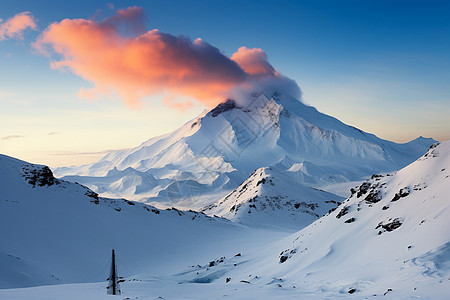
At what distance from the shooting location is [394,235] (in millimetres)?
23922

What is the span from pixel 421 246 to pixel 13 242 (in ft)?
137

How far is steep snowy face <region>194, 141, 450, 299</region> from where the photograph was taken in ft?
58.4

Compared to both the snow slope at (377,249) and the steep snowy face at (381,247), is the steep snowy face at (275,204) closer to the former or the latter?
the snow slope at (377,249)

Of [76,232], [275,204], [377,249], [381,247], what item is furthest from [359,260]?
[275,204]

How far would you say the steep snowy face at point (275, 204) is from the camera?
91312 mm

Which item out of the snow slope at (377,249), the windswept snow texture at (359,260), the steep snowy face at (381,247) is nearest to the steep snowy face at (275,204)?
the windswept snow texture at (359,260)

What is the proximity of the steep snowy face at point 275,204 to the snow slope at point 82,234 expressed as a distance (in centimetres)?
2903

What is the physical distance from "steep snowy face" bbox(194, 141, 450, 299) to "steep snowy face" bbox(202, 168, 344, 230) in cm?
5473

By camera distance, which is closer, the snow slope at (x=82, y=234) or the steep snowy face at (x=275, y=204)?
the snow slope at (x=82, y=234)

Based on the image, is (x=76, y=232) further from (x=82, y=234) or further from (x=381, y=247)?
(x=381, y=247)

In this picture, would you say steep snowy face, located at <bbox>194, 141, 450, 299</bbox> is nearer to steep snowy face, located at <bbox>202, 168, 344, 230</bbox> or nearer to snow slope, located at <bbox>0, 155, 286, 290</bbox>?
snow slope, located at <bbox>0, 155, 286, 290</bbox>

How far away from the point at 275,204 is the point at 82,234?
218ft

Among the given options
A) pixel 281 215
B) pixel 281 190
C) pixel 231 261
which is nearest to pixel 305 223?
pixel 281 215

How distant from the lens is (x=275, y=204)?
332 ft
